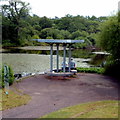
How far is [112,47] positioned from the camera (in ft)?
36.7

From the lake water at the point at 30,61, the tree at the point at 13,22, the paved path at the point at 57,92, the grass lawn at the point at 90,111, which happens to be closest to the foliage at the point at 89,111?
the grass lawn at the point at 90,111

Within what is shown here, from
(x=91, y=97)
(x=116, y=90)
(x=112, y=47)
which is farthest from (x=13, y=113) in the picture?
(x=112, y=47)

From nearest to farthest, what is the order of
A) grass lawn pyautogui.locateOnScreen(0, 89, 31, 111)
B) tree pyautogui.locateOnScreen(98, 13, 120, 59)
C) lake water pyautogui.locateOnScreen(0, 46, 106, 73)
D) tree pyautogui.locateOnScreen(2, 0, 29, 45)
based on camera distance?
grass lawn pyautogui.locateOnScreen(0, 89, 31, 111) → tree pyautogui.locateOnScreen(98, 13, 120, 59) → lake water pyautogui.locateOnScreen(0, 46, 106, 73) → tree pyautogui.locateOnScreen(2, 0, 29, 45)

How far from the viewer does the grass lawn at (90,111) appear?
5.29 metres

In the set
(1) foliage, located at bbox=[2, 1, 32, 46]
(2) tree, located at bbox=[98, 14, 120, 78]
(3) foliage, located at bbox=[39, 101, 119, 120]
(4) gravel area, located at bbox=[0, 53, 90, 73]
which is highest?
(1) foliage, located at bbox=[2, 1, 32, 46]

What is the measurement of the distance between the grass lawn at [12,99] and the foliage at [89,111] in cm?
125

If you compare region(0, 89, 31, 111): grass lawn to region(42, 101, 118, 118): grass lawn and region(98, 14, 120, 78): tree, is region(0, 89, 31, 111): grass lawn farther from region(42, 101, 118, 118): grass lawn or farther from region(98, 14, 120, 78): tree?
region(98, 14, 120, 78): tree

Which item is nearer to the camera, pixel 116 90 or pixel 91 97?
pixel 91 97

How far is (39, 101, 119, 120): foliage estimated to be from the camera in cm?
525

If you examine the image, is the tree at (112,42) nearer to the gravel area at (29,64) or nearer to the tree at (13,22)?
the gravel area at (29,64)

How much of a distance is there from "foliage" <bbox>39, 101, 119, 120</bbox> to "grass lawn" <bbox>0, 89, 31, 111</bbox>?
1.25 m

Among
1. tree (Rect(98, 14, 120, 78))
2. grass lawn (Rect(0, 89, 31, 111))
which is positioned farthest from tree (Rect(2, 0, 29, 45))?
grass lawn (Rect(0, 89, 31, 111))

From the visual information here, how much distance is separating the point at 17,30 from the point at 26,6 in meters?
4.35

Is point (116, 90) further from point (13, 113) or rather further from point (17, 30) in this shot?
point (17, 30)
